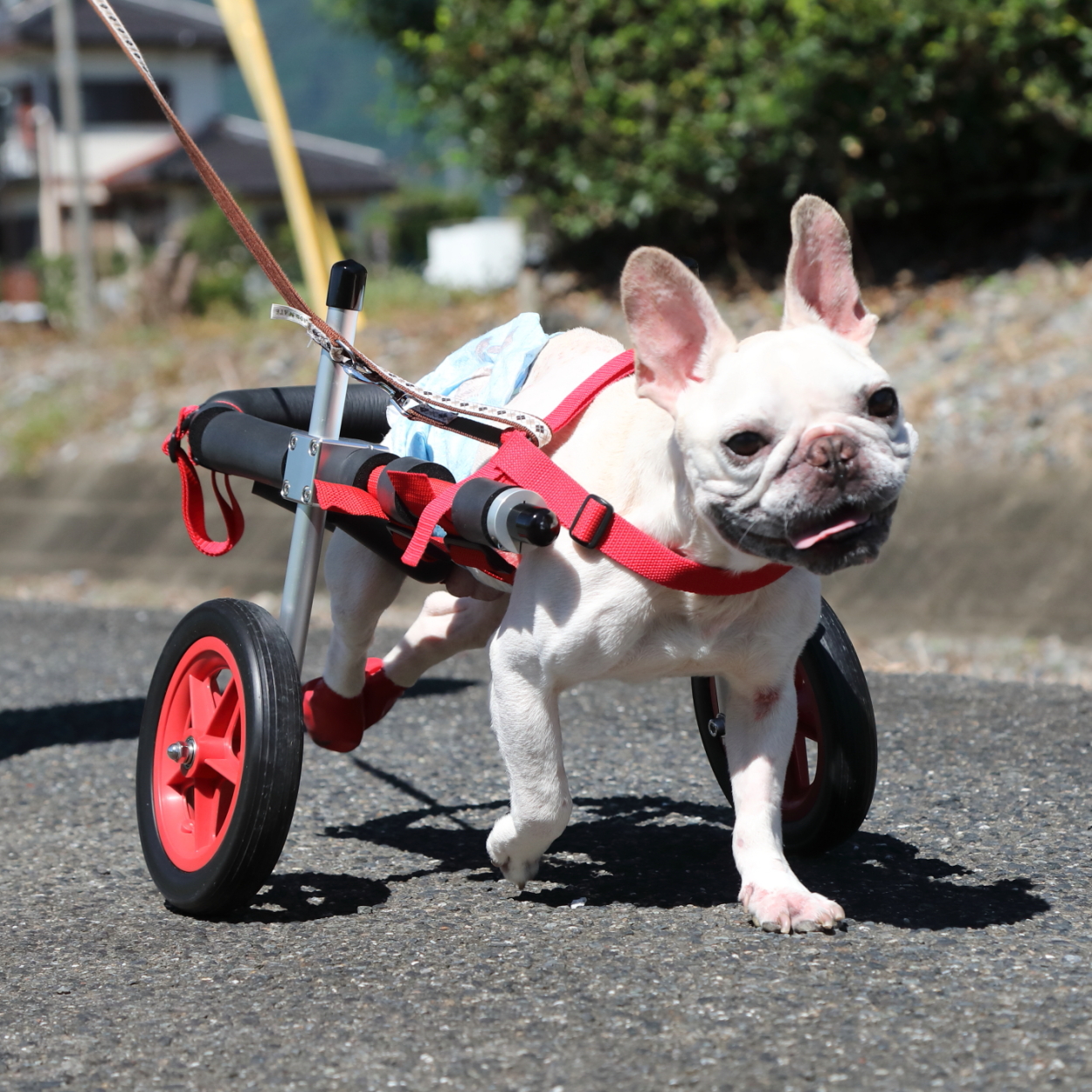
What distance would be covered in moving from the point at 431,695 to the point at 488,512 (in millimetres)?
3436

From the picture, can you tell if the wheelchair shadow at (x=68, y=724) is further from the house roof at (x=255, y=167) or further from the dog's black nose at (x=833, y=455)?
the house roof at (x=255, y=167)

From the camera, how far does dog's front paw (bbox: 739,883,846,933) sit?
3035 mm

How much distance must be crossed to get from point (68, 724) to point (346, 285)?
10.1 ft

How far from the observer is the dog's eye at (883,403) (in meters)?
2.67

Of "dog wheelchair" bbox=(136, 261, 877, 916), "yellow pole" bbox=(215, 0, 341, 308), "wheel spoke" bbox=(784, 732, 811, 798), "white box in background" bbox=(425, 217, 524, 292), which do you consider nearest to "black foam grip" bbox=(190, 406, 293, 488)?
"dog wheelchair" bbox=(136, 261, 877, 916)

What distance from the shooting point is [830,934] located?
303 cm

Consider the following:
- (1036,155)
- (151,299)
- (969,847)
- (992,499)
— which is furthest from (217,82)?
(969,847)

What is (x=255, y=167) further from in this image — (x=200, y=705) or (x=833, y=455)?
(x=833, y=455)

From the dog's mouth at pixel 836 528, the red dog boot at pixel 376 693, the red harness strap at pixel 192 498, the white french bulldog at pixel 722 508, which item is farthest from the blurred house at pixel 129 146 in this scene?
the dog's mouth at pixel 836 528

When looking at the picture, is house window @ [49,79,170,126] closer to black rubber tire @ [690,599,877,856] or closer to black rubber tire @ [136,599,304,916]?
black rubber tire @ [136,599,304,916]

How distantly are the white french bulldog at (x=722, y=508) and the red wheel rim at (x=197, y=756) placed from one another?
647mm

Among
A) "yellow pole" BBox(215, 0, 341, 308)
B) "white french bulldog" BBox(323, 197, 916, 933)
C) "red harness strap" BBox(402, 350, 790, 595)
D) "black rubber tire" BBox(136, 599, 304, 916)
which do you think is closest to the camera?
"white french bulldog" BBox(323, 197, 916, 933)

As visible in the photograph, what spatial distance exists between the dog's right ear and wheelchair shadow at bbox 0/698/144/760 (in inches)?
136

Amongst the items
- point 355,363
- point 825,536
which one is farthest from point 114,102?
point 825,536
